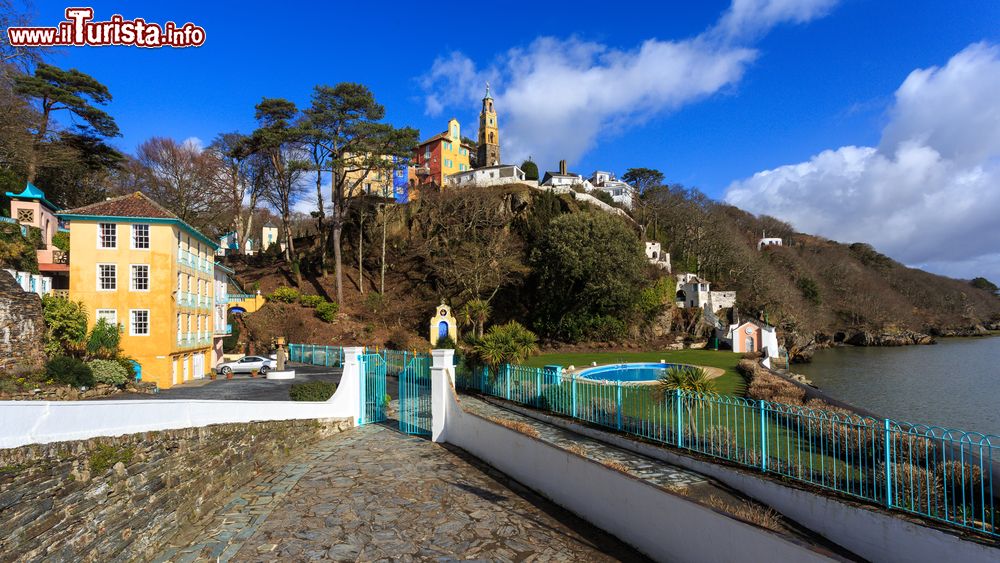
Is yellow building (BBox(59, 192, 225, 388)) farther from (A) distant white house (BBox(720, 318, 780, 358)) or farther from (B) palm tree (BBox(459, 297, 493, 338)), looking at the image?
(A) distant white house (BBox(720, 318, 780, 358))

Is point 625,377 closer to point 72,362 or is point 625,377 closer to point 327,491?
point 327,491

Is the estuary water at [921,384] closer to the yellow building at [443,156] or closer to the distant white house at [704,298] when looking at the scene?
the distant white house at [704,298]

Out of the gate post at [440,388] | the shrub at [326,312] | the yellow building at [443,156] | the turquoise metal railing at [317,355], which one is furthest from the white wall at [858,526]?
the yellow building at [443,156]

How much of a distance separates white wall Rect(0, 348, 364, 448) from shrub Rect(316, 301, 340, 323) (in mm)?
25047

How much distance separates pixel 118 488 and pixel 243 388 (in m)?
15.5

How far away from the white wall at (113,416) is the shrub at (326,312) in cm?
2505

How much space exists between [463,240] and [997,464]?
38.8 metres

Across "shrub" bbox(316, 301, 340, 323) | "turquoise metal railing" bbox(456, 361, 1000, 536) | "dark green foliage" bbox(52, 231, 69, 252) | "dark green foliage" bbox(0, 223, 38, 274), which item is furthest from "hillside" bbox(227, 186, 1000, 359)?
"turquoise metal railing" bbox(456, 361, 1000, 536)

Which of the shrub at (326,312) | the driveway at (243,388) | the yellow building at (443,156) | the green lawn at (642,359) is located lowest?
the green lawn at (642,359)

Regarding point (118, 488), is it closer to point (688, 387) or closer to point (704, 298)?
point (688, 387)

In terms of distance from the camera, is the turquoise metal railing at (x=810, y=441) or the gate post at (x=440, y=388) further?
the gate post at (x=440, y=388)

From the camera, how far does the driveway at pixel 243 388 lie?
18.0 metres

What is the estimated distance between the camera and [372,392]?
1381cm

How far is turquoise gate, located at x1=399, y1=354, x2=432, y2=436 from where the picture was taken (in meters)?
12.4
